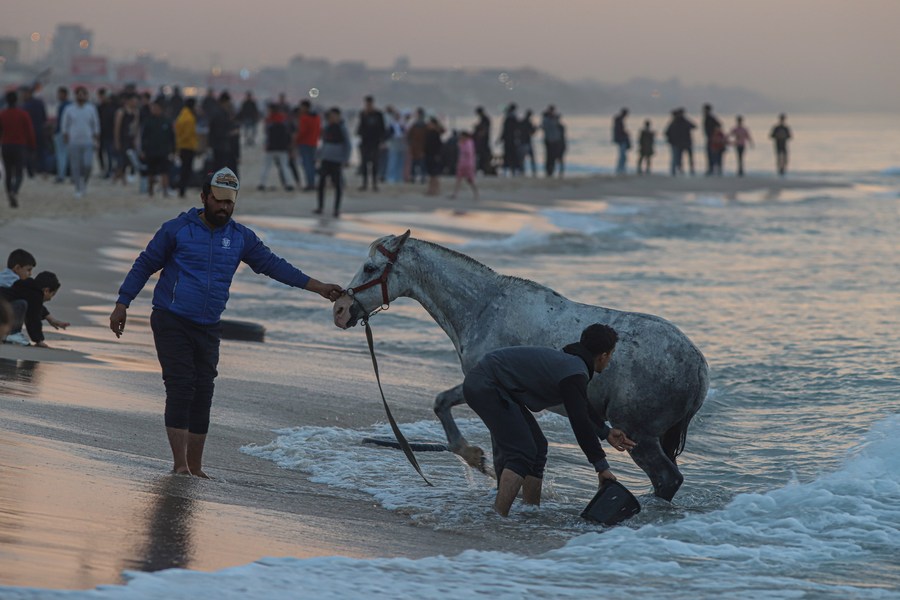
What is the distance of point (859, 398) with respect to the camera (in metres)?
12.2

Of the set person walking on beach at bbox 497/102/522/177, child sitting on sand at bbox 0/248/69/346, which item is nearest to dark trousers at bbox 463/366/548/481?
child sitting on sand at bbox 0/248/69/346

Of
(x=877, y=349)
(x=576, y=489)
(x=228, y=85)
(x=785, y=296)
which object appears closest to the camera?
(x=576, y=489)

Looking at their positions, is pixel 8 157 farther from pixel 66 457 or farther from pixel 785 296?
pixel 66 457

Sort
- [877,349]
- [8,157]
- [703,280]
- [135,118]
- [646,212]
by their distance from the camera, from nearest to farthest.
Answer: [877,349]
[703,280]
[8,157]
[135,118]
[646,212]

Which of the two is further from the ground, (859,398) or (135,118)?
(135,118)

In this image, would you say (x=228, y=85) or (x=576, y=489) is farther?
(x=228, y=85)

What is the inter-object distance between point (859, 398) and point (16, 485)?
8.21m

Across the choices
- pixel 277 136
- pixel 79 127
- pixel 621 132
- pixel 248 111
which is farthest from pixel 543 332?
pixel 248 111

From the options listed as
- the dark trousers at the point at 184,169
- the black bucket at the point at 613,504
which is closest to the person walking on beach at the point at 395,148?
the dark trousers at the point at 184,169

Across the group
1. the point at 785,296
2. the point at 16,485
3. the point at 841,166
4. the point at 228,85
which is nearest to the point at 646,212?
the point at 785,296

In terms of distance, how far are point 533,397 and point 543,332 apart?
759 mm

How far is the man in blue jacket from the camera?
7.41m

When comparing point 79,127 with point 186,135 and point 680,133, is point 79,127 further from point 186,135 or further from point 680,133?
point 680,133

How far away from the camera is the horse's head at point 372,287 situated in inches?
326
